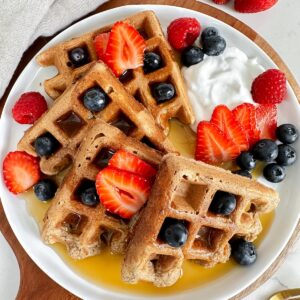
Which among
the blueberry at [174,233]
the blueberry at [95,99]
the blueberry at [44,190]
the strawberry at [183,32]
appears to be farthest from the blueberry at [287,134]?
the blueberry at [44,190]

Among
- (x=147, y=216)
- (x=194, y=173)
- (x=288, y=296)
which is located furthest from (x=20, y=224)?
(x=288, y=296)

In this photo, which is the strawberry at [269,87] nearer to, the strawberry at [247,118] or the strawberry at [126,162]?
the strawberry at [247,118]

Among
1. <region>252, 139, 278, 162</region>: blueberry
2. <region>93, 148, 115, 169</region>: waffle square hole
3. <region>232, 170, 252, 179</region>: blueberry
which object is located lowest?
<region>93, 148, 115, 169</region>: waffle square hole

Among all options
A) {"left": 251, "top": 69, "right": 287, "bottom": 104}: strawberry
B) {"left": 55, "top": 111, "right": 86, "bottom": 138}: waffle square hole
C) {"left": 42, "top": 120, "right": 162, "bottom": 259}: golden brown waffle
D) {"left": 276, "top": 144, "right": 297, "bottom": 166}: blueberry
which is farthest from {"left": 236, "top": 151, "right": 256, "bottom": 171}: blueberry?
{"left": 55, "top": 111, "right": 86, "bottom": 138}: waffle square hole

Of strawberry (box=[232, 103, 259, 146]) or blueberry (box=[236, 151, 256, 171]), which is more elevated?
strawberry (box=[232, 103, 259, 146])

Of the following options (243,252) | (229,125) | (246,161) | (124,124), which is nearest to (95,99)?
(124,124)

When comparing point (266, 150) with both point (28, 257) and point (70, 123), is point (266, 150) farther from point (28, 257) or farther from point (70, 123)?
point (28, 257)

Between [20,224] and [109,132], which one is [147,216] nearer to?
[109,132]

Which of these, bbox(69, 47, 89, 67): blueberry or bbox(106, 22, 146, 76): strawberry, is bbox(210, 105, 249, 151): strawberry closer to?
bbox(106, 22, 146, 76): strawberry
